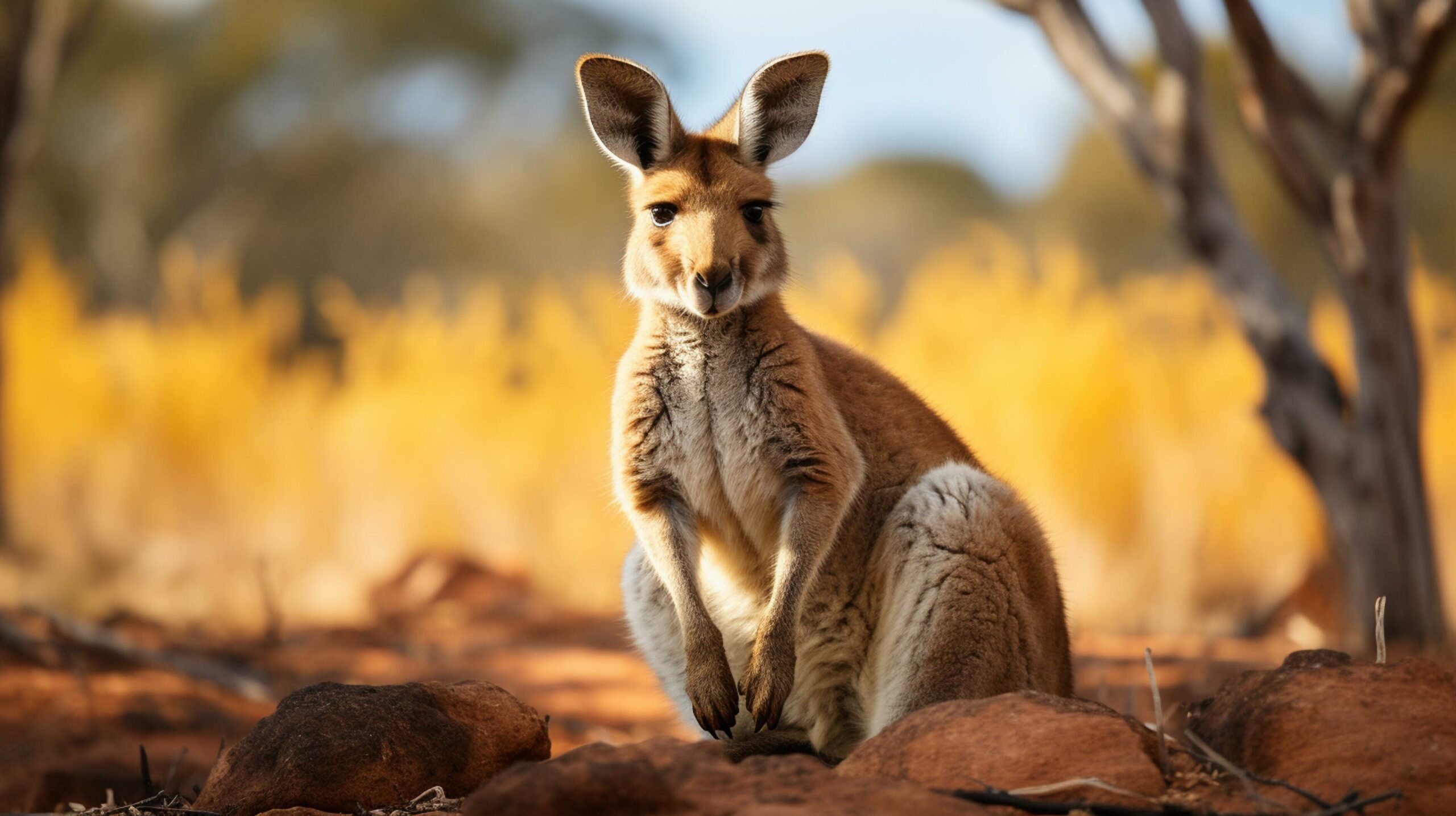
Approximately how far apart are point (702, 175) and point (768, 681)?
142cm

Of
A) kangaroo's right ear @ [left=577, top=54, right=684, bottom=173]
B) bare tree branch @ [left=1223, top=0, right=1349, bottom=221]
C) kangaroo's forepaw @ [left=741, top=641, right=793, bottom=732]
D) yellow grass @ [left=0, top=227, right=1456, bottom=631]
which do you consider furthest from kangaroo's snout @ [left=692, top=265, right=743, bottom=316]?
yellow grass @ [left=0, top=227, right=1456, bottom=631]

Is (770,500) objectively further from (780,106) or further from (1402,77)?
(1402,77)

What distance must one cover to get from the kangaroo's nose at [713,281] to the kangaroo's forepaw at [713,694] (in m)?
0.99

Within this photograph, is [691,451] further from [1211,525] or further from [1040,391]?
[1211,525]

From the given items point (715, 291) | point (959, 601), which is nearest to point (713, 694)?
point (959, 601)

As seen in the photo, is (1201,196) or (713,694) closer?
(713,694)

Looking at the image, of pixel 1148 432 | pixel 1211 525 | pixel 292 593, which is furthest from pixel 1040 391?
pixel 292 593

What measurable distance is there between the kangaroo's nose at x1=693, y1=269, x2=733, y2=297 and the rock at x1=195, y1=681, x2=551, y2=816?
3.99 ft

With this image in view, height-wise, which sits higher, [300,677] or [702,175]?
[702,175]

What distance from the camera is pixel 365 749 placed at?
2996mm

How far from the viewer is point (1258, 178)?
958 inches

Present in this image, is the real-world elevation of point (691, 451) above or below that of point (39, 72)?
below

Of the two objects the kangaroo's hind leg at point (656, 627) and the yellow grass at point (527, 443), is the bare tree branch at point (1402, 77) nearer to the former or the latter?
the yellow grass at point (527, 443)

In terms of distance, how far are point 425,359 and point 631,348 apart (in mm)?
5806
